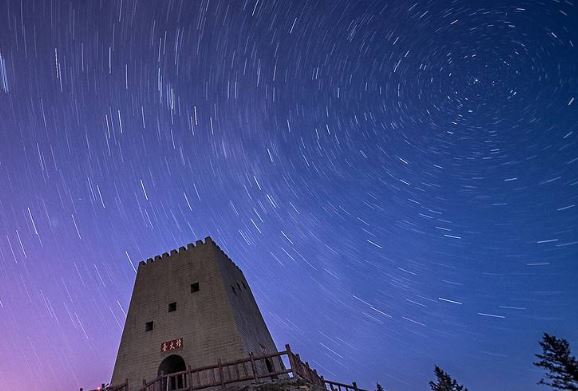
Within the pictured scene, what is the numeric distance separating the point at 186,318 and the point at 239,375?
5120 millimetres

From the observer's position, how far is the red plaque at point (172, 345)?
1620 centimetres

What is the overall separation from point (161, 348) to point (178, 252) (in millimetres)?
6105

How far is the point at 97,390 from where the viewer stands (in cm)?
1335

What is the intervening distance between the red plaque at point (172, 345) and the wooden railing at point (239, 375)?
1361mm

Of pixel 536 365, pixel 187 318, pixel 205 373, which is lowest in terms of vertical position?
pixel 536 365

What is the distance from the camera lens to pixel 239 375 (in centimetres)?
1326

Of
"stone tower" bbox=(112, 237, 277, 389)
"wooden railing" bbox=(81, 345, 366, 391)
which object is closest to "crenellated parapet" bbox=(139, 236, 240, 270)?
"stone tower" bbox=(112, 237, 277, 389)

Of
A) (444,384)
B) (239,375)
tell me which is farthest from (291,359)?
(444,384)

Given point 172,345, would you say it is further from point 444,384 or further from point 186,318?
point 444,384

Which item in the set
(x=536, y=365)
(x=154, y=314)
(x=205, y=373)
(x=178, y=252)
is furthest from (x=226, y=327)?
(x=536, y=365)

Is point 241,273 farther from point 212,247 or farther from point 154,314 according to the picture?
point 154,314

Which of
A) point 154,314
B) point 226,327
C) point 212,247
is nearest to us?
point 226,327

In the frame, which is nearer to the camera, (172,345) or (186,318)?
(172,345)

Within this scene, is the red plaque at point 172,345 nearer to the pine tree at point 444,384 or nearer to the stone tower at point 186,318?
the stone tower at point 186,318
